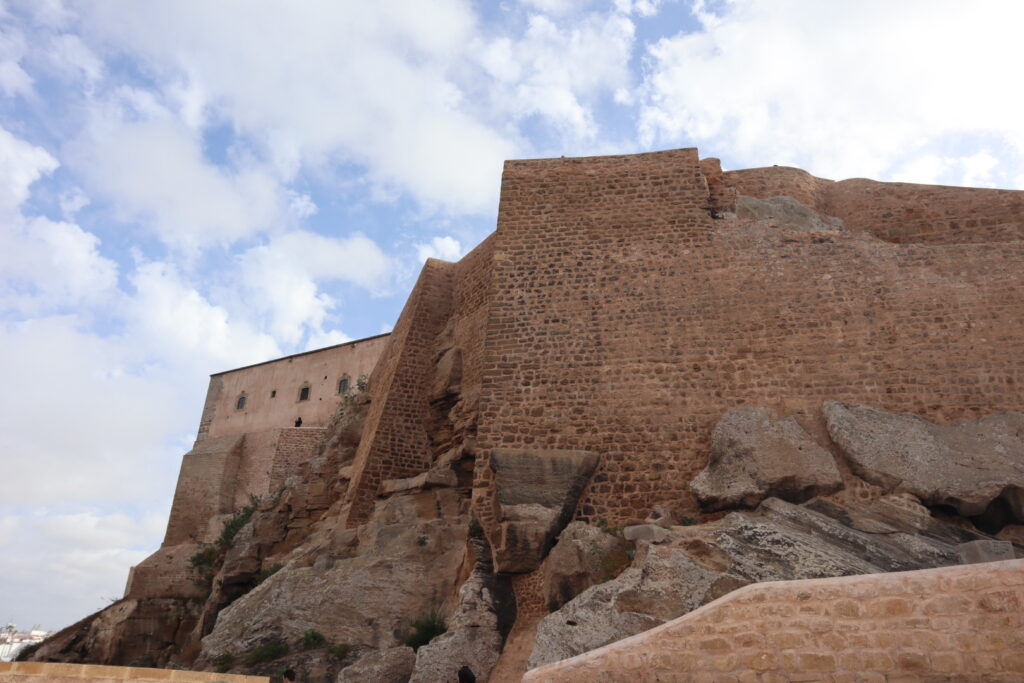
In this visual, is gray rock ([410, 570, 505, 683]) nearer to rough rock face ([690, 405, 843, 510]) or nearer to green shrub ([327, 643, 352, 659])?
green shrub ([327, 643, 352, 659])

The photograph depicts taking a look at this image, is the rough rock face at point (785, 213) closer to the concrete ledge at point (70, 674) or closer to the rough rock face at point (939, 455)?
the rough rock face at point (939, 455)

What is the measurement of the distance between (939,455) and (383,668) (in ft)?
25.4

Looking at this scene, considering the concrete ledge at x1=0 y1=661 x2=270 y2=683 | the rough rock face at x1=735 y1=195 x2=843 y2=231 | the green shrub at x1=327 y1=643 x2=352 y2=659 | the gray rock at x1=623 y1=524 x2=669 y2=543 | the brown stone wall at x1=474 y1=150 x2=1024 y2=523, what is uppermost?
the rough rock face at x1=735 y1=195 x2=843 y2=231

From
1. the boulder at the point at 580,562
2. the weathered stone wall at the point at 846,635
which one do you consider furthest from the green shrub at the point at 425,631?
the weathered stone wall at the point at 846,635

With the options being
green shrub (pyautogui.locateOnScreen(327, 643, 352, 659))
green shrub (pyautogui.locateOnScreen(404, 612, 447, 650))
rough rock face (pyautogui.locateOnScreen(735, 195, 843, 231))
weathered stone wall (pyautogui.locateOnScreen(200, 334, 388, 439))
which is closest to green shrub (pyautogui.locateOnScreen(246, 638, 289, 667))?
green shrub (pyautogui.locateOnScreen(327, 643, 352, 659))

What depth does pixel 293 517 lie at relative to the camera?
50.5 ft

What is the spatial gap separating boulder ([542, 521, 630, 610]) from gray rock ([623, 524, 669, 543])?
13 cm

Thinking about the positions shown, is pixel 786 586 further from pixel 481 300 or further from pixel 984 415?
pixel 481 300

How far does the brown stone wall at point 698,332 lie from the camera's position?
1014cm

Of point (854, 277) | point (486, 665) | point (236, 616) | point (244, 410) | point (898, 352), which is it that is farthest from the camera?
point (244, 410)

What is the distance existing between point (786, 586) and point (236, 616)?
9.51m

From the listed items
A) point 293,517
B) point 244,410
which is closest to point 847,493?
point 293,517

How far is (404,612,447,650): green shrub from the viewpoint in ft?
34.9

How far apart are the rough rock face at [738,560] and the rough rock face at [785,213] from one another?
505cm
